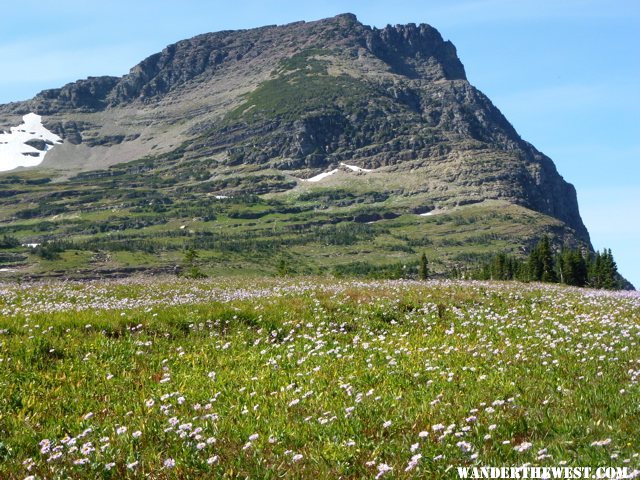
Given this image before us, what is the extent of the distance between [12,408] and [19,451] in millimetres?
1849

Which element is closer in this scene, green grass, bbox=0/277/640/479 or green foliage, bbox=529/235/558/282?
green grass, bbox=0/277/640/479

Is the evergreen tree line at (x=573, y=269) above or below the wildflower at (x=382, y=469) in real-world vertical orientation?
below

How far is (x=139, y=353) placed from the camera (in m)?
12.0

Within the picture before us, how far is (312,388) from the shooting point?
9.66 m

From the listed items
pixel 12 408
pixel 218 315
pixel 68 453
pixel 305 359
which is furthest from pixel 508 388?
pixel 218 315

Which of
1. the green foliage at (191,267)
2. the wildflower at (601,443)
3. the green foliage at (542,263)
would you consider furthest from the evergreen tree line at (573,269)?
the wildflower at (601,443)

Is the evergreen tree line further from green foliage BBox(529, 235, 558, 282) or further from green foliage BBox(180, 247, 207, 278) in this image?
green foliage BBox(180, 247, 207, 278)

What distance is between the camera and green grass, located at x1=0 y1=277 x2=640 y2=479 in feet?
22.4

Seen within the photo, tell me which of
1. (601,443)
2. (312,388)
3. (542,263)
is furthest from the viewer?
(542,263)

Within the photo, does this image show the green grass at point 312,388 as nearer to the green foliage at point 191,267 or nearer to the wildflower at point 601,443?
the wildflower at point 601,443

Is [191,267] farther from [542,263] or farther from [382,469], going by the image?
[542,263]

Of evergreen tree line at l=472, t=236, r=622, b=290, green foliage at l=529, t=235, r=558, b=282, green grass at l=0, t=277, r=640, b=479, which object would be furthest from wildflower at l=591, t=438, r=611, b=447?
green foliage at l=529, t=235, r=558, b=282

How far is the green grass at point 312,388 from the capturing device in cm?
684

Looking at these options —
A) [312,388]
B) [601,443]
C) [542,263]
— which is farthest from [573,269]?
[601,443]
